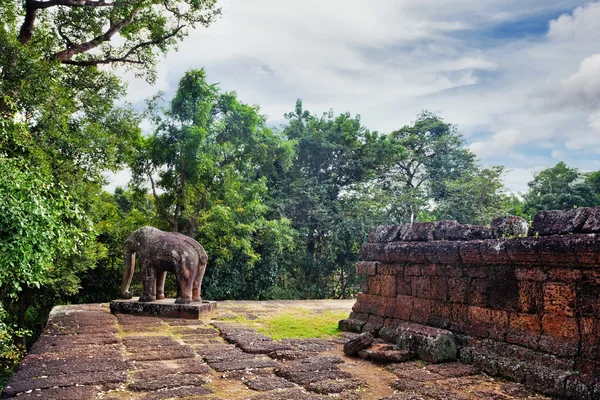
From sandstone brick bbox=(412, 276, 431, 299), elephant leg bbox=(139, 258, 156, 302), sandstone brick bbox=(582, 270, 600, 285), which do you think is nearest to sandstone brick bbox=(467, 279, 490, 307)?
sandstone brick bbox=(412, 276, 431, 299)

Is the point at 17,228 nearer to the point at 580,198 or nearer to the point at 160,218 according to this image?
the point at 160,218

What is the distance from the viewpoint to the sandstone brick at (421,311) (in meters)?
5.66

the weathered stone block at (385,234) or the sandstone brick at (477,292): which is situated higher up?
the weathered stone block at (385,234)

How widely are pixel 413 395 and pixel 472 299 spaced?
2122 millimetres

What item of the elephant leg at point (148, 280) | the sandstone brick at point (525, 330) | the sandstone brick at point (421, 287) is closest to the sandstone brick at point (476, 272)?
the sandstone brick at point (525, 330)

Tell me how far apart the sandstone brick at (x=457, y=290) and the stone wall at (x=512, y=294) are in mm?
13

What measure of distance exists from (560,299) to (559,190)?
17.2 m

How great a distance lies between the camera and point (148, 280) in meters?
7.45

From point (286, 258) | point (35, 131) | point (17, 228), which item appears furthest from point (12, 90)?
point (286, 258)

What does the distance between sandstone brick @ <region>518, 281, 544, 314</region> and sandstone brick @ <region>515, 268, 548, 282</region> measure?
47 millimetres

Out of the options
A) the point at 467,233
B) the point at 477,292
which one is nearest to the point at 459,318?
the point at 477,292

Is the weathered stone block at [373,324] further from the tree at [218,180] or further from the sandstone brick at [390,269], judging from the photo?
the tree at [218,180]

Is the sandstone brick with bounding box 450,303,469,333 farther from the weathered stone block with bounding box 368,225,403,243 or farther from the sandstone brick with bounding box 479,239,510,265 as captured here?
the weathered stone block with bounding box 368,225,403,243

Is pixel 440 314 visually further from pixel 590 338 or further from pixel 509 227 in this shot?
pixel 590 338
